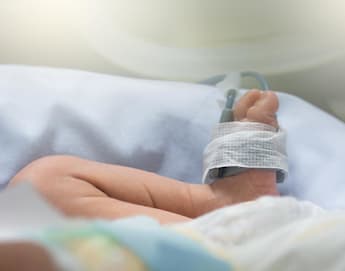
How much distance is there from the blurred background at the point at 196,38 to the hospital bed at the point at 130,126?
8 centimetres

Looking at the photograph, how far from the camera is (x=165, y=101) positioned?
0.94m

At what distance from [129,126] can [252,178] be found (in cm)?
19

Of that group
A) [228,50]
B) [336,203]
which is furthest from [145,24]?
[336,203]

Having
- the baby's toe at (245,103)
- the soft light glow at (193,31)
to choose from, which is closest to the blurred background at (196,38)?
the soft light glow at (193,31)

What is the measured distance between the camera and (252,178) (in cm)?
83

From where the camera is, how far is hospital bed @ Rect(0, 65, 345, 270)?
889 millimetres

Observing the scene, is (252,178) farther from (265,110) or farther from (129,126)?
(129,126)

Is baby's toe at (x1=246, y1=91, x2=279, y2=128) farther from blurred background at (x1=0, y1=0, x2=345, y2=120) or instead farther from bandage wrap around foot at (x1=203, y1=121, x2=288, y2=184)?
blurred background at (x1=0, y1=0, x2=345, y2=120)

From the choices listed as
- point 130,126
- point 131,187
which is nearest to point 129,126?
point 130,126

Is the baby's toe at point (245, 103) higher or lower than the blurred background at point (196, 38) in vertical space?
lower

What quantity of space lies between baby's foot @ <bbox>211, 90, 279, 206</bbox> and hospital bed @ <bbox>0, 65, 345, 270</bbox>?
0.06 meters

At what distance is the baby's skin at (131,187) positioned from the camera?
77cm

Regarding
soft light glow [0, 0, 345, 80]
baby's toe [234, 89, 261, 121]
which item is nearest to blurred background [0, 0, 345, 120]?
soft light glow [0, 0, 345, 80]

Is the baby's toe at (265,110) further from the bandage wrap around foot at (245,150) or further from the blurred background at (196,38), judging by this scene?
the blurred background at (196,38)
